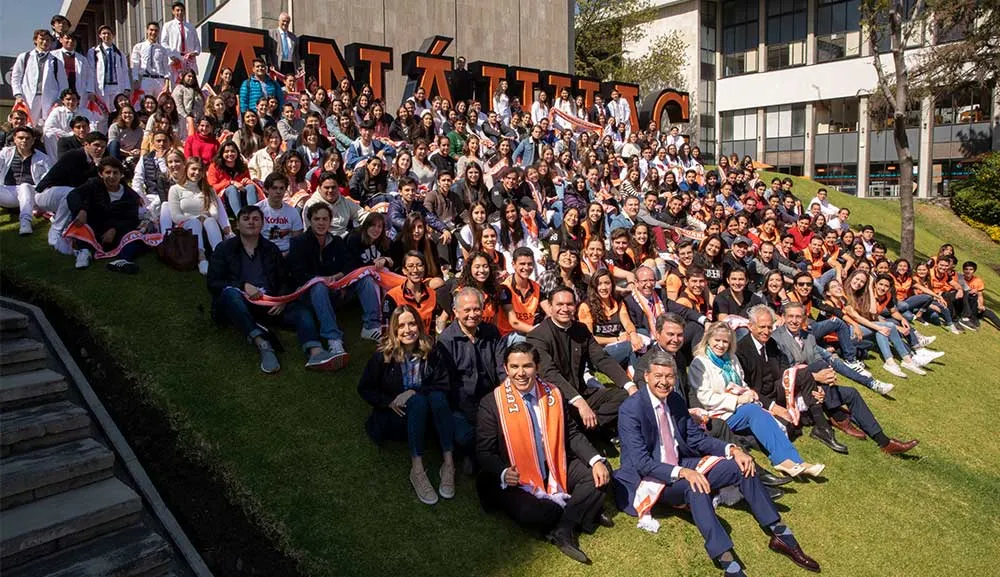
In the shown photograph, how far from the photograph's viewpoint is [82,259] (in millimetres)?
6695

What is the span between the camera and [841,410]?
6641 millimetres

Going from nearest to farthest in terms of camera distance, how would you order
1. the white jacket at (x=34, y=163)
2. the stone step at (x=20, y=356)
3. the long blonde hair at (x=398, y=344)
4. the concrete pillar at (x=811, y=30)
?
the stone step at (x=20, y=356) < the long blonde hair at (x=398, y=344) < the white jacket at (x=34, y=163) < the concrete pillar at (x=811, y=30)

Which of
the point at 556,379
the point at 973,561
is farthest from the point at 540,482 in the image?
the point at 973,561

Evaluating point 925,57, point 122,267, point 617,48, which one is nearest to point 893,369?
point 122,267

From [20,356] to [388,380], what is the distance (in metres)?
2.28

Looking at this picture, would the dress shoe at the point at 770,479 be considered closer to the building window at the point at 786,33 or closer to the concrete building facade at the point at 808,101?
the concrete building facade at the point at 808,101

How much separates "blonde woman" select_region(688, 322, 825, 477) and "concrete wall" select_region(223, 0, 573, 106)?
14.5m

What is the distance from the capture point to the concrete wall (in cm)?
1677

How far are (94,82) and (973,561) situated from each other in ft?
42.0

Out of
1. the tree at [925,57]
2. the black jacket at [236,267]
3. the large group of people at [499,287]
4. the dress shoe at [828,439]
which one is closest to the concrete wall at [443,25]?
the large group of people at [499,287]

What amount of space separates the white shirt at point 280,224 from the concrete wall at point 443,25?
36.9ft

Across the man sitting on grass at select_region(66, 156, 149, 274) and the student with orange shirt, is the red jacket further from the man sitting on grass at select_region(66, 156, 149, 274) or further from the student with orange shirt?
the student with orange shirt

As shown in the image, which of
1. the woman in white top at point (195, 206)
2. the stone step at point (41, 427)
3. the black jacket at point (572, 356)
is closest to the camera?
the stone step at point (41, 427)

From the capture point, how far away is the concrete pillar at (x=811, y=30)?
3694 centimetres
